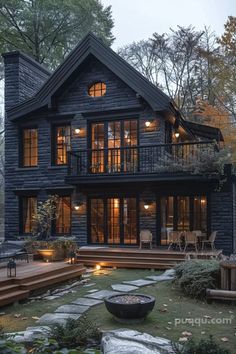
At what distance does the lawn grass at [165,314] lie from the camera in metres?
5.97

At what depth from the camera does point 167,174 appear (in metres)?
12.8

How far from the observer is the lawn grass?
597 cm

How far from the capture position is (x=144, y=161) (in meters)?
14.1

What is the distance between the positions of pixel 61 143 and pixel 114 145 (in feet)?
7.81

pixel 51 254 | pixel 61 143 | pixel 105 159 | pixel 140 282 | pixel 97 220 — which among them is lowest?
pixel 140 282

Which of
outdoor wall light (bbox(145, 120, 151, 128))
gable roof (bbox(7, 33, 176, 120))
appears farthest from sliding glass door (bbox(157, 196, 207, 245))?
gable roof (bbox(7, 33, 176, 120))

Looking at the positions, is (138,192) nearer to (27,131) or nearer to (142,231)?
(142,231)

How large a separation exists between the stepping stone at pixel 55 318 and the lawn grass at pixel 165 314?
207 mm

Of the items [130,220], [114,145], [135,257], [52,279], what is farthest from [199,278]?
[114,145]

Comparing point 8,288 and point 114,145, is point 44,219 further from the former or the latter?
point 8,288

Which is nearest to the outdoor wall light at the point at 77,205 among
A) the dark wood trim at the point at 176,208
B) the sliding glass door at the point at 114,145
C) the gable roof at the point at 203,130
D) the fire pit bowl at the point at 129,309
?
the sliding glass door at the point at 114,145

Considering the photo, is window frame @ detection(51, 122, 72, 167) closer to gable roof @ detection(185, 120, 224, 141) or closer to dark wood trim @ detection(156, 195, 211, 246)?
dark wood trim @ detection(156, 195, 211, 246)

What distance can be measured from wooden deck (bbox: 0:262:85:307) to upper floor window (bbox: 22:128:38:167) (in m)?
5.96

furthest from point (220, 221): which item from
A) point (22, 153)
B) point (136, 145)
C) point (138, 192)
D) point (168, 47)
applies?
point (168, 47)
